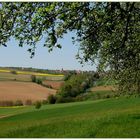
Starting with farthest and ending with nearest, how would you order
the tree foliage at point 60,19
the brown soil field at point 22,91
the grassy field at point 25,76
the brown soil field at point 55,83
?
1. the brown soil field at point 55,83
2. the brown soil field at point 22,91
3. the grassy field at point 25,76
4. the tree foliage at point 60,19

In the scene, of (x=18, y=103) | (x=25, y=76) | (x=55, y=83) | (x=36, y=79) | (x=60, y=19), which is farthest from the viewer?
(x=55, y=83)

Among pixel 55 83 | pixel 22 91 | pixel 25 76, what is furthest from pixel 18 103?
pixel 55 83

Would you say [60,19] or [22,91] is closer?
[60,19]

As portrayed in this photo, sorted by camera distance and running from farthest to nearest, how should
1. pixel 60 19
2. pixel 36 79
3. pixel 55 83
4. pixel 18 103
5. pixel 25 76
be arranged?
1. pixel 55 83
2. pixel 36 79
3. pixel 18 103
4. pixel 25 76
5. pixel 60 19

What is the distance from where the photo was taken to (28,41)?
12.8m

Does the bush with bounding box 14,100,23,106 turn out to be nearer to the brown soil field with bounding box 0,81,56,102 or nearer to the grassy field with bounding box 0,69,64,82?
the brown soil field with bounding box 0,81,56,102

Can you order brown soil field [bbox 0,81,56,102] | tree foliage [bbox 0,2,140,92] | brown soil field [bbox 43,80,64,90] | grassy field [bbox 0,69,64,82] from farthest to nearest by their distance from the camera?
brown soil field [bbox 43,80,64,90]
brown soil field [bbox 0,81,56,102]
grassy field [bbox 0,69,64,82]
tree foliage [bbox 0,2,140,92]

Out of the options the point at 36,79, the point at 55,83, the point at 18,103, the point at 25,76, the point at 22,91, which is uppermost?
the point at 25,76

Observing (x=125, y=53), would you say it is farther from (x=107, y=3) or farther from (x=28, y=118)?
(x=28, y=118)

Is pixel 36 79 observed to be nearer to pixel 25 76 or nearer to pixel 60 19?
pixel 25 76

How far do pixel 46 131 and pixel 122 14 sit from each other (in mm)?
9181

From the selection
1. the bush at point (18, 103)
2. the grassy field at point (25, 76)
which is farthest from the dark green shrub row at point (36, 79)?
the bush at point (18, 103)

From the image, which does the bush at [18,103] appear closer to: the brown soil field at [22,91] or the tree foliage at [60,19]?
the brown soil field at [22,91]

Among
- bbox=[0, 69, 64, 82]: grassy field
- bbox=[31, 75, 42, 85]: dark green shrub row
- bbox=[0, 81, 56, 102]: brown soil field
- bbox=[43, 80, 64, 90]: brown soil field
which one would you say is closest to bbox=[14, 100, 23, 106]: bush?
bbox=[0, 81, 56, 102]: brown soil field
